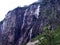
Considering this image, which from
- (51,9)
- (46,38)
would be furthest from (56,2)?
(46,38)

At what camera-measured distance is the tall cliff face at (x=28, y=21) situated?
151363 millimetres

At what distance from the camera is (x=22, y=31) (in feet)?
569

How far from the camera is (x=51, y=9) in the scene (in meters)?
158

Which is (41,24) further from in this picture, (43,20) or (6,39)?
(6,39)

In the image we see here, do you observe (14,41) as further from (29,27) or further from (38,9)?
(38,9)

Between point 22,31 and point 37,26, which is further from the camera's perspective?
point 22,31

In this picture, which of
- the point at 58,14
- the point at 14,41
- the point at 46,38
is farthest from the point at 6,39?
the point at 46,38

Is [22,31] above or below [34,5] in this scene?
below

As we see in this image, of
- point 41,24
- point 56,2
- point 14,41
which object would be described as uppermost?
point 56,2

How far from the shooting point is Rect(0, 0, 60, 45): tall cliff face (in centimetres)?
15136

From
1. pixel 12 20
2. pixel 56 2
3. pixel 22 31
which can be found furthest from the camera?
pixel 12 20

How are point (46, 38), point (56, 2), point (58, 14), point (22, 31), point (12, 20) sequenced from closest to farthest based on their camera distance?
point (46, 38), point (58, 14), point (56, 2), point (22, 31), point (12, 20)

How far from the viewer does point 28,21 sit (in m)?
169

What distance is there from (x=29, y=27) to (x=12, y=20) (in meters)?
24.3
